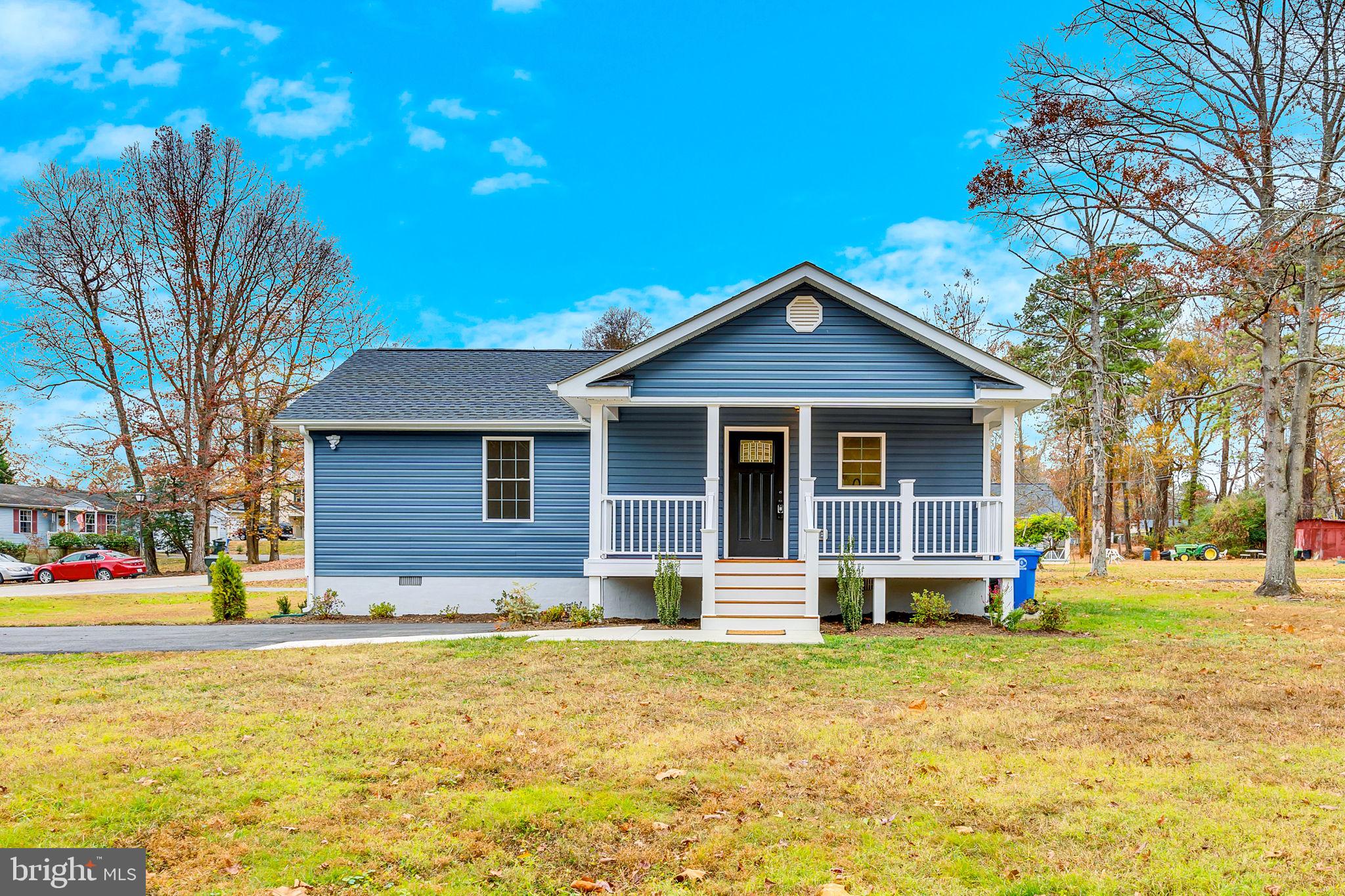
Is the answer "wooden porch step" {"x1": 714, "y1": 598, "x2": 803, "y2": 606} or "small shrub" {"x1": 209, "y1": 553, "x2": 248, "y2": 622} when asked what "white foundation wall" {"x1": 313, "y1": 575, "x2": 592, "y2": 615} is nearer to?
"small shrub" {"x1": 209, "y1": 553, "x2": 248, "y2": 622}

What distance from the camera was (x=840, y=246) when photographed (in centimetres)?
2686

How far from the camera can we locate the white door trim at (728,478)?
13.1 meters

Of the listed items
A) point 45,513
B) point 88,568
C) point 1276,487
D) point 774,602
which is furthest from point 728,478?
point 45,513

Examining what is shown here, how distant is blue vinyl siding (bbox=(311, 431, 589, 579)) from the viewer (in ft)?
44.9

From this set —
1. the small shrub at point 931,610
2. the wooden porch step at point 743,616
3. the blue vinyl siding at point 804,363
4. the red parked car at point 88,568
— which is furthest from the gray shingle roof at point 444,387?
the red parked car at point 88,568

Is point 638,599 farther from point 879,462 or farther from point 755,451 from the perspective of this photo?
point 879,462

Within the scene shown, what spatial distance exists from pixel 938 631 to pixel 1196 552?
29.2 metres

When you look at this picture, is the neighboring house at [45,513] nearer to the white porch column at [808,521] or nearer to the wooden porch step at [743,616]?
the wooden porch step at [743,616]

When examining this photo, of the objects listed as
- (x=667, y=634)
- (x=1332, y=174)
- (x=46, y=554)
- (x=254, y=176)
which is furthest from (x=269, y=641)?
(x=46, y=554)

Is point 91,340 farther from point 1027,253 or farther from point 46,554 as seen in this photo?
point 1027,253

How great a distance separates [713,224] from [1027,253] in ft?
45.9

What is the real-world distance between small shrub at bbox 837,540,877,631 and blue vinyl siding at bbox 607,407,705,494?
2.85 meters

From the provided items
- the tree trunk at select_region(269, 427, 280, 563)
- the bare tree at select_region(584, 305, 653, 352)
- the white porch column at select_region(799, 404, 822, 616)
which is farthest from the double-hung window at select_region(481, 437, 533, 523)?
the bare tree at select_region(584, 305, 653, 352)

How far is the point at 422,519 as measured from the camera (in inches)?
540
